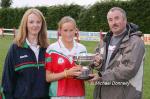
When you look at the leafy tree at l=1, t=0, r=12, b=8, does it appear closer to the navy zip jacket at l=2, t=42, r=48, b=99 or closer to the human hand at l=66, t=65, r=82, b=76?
the navy zip jacket at l=2, t=42, r=48, b=99

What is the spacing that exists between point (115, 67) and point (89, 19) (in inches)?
1121

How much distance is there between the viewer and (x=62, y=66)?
4.53m

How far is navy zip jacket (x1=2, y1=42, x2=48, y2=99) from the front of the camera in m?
4.48

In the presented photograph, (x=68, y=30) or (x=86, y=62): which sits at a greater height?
(x=68, y=30)

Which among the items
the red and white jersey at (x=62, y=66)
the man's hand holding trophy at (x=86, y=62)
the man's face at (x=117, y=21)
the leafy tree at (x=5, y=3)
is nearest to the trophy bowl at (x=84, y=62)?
the man's hand holding trophy at (x=86, y=62)

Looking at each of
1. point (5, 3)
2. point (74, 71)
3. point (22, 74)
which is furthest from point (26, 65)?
point (5, 3)

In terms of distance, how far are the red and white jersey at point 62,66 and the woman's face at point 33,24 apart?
0.82 ft

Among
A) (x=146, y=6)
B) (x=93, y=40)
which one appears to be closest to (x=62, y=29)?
(x=93, y=40)

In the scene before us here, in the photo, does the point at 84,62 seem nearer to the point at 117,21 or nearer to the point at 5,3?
the point at 117,21

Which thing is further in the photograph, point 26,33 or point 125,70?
point 26,33

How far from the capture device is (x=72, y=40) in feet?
15.2

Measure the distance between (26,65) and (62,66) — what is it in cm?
40

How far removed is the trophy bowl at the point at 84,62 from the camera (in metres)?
4.33

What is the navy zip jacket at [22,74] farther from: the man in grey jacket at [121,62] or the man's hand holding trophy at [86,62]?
the man in grey jacket at [121,62]
